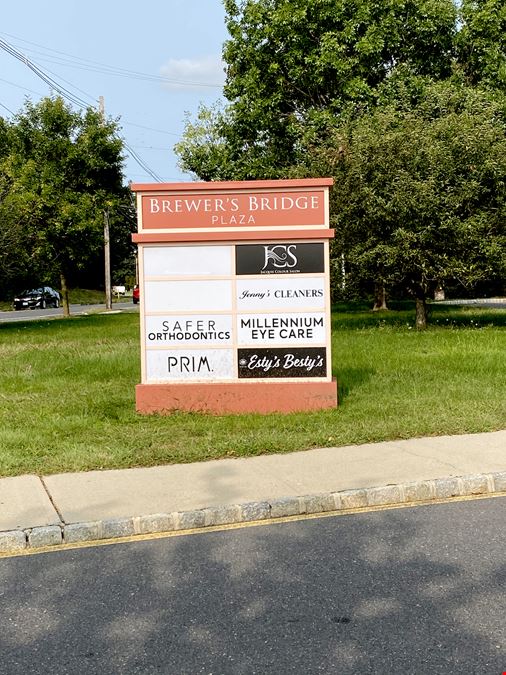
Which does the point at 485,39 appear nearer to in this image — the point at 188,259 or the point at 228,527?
the point at 188,259

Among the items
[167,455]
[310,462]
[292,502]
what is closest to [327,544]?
[292,502]

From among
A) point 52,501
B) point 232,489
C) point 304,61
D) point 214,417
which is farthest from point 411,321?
point 52,501

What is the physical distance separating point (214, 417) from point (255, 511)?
324cm

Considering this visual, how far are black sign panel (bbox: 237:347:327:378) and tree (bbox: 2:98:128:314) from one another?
19948mm

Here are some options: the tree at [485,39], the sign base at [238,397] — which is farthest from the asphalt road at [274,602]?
the tree at [485,39]

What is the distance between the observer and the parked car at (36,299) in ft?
155

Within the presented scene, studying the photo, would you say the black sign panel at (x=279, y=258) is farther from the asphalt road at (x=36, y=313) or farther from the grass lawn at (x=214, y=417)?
the asphalt road at (x=36, y=313)

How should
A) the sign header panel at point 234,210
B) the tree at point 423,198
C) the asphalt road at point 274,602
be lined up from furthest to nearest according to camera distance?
the tree at point 423,198 → the sign header panel at point 234,210 → the asphalt road at point 274,602

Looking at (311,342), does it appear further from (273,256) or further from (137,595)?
(137,595)

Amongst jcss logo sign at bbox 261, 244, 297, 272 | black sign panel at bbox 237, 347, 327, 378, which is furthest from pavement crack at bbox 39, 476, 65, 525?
jcss logo sign at bbox 261, 244, 297, 272

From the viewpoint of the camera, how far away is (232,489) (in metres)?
5.83

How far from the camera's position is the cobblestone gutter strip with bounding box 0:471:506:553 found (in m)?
4.98

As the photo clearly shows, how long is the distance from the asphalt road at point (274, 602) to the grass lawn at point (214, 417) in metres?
→ 1.97

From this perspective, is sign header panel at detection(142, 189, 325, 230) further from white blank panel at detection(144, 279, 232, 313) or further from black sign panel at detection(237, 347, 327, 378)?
black sign panel at detection(237, 347, 327, 378)
